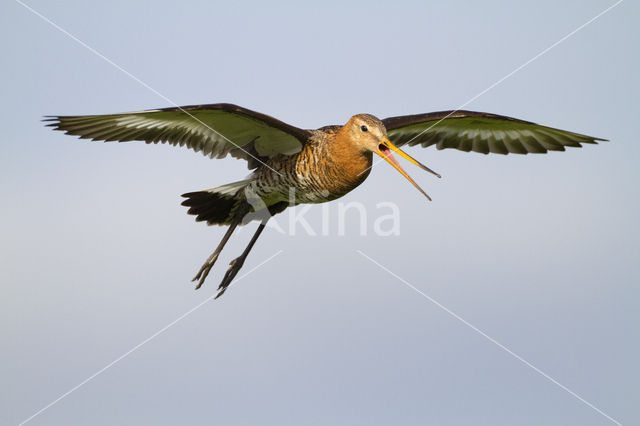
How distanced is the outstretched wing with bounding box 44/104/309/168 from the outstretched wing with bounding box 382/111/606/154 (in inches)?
52.8

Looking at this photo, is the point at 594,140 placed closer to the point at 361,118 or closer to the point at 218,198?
the point at 361,118

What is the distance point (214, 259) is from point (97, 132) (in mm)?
1992

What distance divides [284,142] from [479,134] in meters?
2.75

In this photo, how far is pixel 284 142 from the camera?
804 cm

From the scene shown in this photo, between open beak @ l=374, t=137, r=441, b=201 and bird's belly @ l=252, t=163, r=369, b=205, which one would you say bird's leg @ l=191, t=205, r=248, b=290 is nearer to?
bird's belly @ l=252, t=163, r=369, b=205

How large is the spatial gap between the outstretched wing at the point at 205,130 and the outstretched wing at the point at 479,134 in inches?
52.8

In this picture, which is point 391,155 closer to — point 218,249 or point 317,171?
point 317,171

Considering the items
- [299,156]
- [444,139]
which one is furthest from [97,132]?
[444,139]

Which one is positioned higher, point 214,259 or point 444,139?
point 444,139

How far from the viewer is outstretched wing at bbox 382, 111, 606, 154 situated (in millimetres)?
8500

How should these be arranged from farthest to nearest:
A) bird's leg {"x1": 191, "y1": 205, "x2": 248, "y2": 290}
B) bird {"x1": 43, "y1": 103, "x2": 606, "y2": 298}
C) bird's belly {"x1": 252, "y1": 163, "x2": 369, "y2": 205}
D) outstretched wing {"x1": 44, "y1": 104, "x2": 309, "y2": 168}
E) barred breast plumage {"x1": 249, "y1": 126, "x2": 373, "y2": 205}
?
bird's leg {"x1": 191, "y1": 205, "x2": 248, "y2": 290} < bird's belly {"x1": 252, "y1": 163, "x2": 369, "y2": 205} < barred breast plumage {"x1": 249, "y1": 126, "x2": 373, "y2": 205} < bird {"x1": 43, "y1": 103, "x2": 606, "y2": 298} < outstretched wing {"x1": 44, "y1": 104, "x2": 309, "y2": 168}

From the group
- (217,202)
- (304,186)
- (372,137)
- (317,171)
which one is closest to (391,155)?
(372,137)

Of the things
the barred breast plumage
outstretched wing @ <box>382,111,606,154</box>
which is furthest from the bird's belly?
outstretched wing @ <box>382,111,606,154</box>

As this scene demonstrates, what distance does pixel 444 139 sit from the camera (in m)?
9.45
